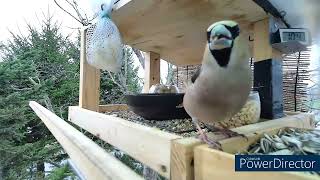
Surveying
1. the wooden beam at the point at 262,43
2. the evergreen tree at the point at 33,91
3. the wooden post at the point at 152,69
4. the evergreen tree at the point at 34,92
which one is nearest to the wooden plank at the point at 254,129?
the wooden beam at the point at 262,43

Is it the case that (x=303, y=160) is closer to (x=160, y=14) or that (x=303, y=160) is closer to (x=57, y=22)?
(x=160, y=14)

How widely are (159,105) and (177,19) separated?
0.20m

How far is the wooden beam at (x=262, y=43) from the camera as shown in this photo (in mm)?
627

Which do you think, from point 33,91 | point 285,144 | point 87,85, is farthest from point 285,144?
point 33,91

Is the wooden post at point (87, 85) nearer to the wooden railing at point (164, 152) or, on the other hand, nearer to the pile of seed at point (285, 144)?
the wooden railing at point (164, 152)

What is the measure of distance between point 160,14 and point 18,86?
2998mm

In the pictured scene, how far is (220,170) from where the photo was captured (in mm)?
329

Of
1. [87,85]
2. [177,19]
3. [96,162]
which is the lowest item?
[96,162]

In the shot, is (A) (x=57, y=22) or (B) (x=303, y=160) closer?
(B) (x=303, y=160)

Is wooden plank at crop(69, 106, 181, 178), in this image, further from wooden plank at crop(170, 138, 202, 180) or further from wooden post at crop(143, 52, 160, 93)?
wooden post at crop(143, 52, 160, 93)

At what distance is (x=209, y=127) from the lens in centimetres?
54

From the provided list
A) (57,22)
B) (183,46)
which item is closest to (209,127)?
(183,46)

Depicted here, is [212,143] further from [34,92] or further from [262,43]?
[34,92]

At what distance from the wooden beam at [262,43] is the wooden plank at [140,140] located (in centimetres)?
29
